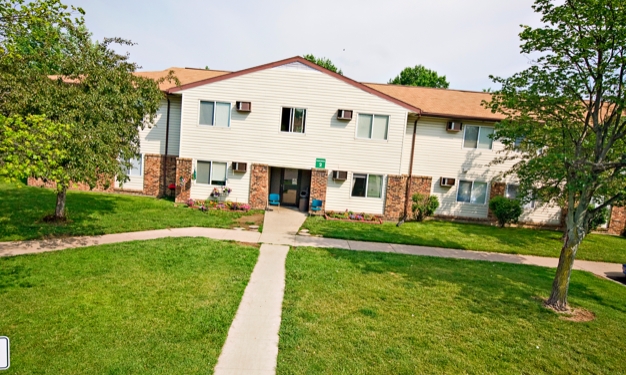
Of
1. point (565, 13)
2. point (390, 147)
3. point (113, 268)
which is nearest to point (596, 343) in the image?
point (565, 13)

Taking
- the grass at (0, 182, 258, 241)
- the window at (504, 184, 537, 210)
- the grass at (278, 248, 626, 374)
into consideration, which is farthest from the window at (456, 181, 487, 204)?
the grass at (0, 182, 258, 241)

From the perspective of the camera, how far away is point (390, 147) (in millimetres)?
15156

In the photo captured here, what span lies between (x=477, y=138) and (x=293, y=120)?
9.22 meters

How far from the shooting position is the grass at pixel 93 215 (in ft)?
31.2

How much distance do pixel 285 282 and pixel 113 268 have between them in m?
3.78

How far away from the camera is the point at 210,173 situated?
50.4 ft

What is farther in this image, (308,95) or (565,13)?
(308,95)

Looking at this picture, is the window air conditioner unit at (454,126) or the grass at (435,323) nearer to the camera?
the grass at (435,323)

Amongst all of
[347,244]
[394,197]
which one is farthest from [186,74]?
[347,244]

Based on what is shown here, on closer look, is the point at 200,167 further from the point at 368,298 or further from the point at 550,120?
the point at 550,120

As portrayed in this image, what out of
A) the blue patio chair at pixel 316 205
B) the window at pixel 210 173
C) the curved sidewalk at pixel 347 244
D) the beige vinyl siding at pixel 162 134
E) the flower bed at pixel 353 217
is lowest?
the curved sidewalk at pixel 347 244

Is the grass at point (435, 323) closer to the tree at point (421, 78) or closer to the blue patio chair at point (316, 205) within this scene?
the blue patio chair at point (316, 205)

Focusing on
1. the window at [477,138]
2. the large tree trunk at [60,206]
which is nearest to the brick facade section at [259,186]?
the large tree trunk at [60,206]

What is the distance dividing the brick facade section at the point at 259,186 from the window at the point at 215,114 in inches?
101
